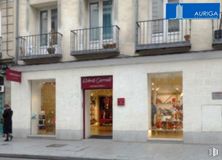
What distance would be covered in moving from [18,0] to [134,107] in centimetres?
814

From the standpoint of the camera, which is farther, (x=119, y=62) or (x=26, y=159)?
(x=119, y=62)

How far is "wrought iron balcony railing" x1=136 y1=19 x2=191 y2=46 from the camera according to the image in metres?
17.2

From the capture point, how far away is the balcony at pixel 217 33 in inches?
623

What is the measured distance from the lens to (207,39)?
16.3m

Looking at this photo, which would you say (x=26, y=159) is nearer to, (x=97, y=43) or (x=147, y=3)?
(x=97, y=43)

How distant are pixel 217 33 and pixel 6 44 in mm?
10600

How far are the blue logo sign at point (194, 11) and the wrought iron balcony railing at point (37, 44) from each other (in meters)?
8.47

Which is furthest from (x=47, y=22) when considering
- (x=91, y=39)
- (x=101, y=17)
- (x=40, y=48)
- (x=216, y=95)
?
(x=216, y=95)

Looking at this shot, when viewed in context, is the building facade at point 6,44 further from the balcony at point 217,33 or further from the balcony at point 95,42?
the balcony at point 217,33

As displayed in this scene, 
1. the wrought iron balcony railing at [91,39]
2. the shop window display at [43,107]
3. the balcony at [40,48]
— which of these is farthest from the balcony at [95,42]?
the shop window display at [43,107]

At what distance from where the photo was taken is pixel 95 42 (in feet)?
62.2

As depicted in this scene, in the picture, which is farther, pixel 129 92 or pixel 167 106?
pixel 167 106

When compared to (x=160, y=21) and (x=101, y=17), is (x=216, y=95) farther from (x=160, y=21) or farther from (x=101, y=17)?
(x=101, y=17)

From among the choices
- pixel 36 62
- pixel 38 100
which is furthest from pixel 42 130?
pixel 36 62
